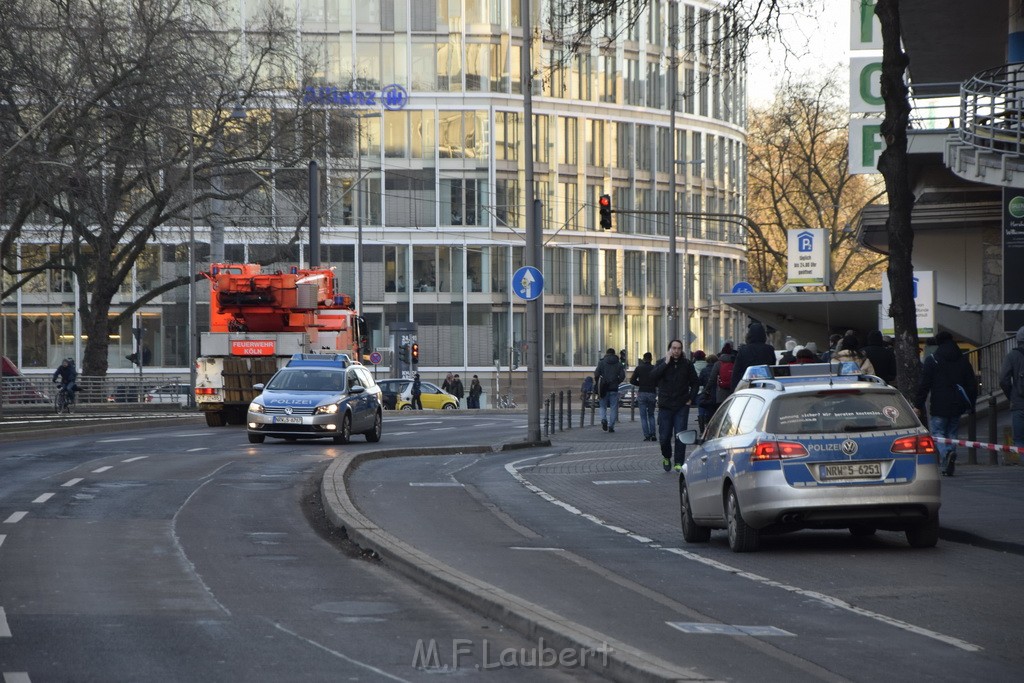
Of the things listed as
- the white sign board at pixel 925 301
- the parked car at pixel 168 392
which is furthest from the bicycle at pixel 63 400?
the white sign board at pixel 925 301

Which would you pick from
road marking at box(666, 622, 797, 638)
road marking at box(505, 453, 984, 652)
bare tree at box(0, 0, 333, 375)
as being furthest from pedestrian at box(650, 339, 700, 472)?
bare tree at box(0, 0, 333, 375)

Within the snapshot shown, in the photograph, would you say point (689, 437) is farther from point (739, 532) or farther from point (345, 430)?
point (345, 430)

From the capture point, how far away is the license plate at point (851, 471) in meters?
12.8

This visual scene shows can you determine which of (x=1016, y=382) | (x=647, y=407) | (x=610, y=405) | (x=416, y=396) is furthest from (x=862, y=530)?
(x=416, y=396)

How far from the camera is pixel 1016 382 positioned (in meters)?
20.1

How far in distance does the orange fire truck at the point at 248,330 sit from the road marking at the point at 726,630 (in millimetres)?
29993

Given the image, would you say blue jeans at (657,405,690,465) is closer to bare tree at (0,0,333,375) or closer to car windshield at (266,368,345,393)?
car windshield at (266,368,345,393)

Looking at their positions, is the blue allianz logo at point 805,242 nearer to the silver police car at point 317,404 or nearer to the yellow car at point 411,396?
the silver police car at point 317,404

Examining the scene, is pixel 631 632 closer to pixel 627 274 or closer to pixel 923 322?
pixel 923 322

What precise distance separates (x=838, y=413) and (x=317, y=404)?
750 inches

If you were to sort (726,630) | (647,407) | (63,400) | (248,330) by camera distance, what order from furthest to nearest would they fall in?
1. (63,400)
2. (248,330)
3. (647,407)
4. (726,630)

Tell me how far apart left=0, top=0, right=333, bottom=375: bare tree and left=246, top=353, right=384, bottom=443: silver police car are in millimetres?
6949

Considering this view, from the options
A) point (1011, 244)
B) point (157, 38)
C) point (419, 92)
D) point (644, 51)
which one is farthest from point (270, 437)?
point (644, 51)

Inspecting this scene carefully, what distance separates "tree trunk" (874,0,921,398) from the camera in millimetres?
18938
